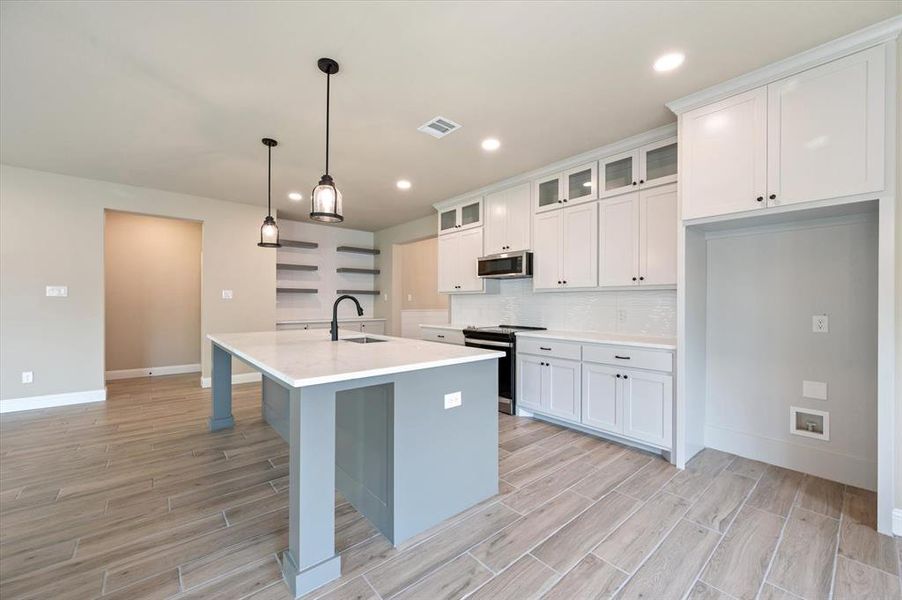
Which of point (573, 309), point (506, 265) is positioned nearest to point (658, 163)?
point (573, 309)

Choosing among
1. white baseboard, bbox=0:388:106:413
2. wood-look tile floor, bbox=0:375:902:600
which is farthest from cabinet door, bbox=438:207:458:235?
white baseboard, bbox=0:388:106:413

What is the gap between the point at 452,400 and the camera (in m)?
2.07

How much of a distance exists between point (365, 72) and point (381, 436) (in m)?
2.14

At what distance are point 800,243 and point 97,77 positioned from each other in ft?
15.7

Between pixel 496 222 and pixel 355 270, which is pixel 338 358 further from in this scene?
pixel 355 270

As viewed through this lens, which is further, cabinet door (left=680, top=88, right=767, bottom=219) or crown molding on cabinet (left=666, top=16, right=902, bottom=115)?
cabinet door (left=680, top=88, right=767, bottom=219)

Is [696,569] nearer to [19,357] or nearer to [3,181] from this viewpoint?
[19,357]

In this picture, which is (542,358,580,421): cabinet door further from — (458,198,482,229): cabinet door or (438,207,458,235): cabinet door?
(438,207,458,235): cabinet door

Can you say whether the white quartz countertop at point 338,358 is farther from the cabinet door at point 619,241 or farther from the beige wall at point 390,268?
the beige wall at point 390,268

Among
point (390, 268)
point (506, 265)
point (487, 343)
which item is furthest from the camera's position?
point (390, 268)

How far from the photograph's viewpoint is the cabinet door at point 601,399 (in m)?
3.03

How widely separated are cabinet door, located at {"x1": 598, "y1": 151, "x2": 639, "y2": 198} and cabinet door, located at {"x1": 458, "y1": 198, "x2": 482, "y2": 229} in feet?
5.36

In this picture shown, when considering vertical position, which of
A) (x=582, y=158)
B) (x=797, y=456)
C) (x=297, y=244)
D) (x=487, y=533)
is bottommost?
(x=487, y=533)

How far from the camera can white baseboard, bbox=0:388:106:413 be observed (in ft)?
13.0
